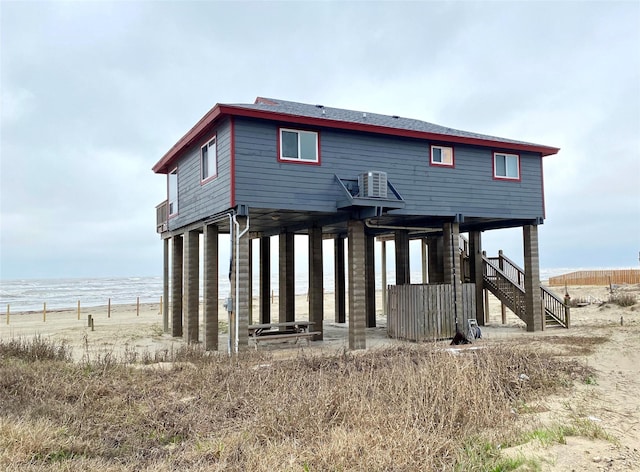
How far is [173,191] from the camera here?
19.6 m

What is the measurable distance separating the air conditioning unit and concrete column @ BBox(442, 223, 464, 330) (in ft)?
12.8

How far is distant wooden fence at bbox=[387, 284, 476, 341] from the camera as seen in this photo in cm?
1670

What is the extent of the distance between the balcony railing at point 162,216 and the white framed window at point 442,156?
10582 millimetres

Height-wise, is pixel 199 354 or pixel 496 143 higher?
pixel 496 143

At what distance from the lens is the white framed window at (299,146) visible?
14.0 meters

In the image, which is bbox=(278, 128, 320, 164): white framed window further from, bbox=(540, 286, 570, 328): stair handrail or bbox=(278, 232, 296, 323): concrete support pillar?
bbox=(540, 286, 570, 328): stair handrail

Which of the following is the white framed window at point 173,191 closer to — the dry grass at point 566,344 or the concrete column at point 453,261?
the concrete column at point 453,261

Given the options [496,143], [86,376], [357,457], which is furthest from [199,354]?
[496,143]

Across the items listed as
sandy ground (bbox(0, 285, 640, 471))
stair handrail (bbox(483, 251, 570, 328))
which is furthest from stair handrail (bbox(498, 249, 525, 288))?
sandy ground (bbox(0, 285, 640, 471))

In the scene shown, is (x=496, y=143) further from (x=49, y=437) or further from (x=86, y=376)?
(x=49, y=437)

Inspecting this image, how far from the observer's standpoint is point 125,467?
5.67 meters

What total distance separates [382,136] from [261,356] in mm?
7748

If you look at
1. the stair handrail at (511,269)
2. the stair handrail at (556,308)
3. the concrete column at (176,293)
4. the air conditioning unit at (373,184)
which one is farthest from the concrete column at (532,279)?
the concrete column at (176,293)

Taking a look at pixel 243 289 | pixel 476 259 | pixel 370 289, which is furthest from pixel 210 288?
pixel 476 259
